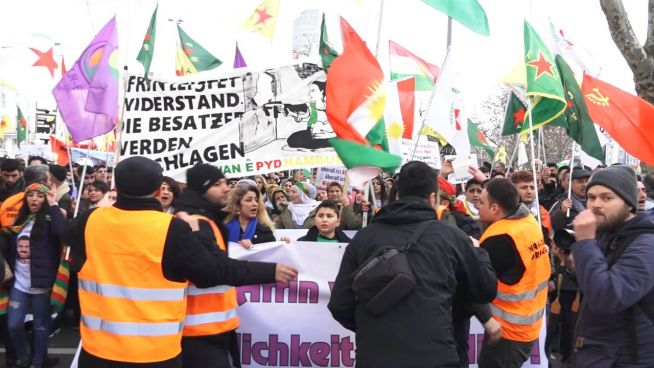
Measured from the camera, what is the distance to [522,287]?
13.7 ft

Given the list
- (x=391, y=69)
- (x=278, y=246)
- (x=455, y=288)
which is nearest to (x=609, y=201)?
(x=455, y=288)

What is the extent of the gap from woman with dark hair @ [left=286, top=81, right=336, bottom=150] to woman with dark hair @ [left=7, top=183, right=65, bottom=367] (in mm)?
2336

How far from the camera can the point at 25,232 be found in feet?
19.6

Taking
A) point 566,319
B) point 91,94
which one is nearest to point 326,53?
point 91,94

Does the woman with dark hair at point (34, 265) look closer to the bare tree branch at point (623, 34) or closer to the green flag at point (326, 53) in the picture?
the green flag at point (326, 53)

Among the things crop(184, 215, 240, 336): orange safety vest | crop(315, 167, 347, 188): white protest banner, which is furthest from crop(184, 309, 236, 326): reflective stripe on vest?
crop(315, 167, 347, 188): white protest banner

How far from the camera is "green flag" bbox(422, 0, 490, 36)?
5672 millimetres

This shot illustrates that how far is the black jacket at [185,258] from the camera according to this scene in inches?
132

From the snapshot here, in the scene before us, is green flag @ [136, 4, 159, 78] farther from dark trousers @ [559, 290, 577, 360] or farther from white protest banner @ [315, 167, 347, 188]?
dark trousers @ [559, 290, 577, 360]

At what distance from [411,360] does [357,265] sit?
54 centimetres

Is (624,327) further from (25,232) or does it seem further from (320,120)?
(25,232)

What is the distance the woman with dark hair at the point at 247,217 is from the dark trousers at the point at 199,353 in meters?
1.92

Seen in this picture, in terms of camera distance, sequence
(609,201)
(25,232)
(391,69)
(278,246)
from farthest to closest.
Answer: (391,69)
(25,232)
(278,246)
(609,201)

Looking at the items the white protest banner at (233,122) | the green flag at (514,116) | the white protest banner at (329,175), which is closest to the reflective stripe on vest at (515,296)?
the white protest banner at (233,122)
